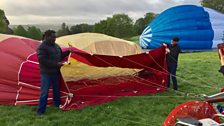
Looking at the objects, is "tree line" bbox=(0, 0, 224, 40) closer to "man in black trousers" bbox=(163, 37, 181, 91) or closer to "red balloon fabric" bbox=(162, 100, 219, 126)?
"man in black trousers" bbox=(163, 37, 181, 91)

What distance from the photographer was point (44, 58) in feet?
17.3

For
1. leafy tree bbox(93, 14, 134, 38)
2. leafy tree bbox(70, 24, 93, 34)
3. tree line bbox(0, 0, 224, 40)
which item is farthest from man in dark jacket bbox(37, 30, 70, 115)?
leafy tree bbox(93, 14, 134, 38)

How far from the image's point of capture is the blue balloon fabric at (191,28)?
13.8m

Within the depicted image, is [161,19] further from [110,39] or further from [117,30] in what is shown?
[117,30]

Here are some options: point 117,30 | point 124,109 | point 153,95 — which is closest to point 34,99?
point 124,109

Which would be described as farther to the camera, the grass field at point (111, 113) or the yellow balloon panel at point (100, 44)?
the yellow balloon panel at point (100, 44)

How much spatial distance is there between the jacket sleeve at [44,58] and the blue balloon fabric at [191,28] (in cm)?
907

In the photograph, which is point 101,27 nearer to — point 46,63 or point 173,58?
point 173,58

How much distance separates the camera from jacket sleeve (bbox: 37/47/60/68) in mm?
5242

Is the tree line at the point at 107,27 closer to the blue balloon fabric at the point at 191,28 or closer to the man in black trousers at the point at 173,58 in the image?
the blue balloon fabric at the point at 191,28

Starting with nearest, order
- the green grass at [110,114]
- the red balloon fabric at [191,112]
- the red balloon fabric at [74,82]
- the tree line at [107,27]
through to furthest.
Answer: the red balloon fabric at [191,112], the green grass at [110,114], the red balloon fabric at [74,82], the tree line at [107,27]

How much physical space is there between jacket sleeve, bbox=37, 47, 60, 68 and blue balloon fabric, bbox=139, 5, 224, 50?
907 centimetres

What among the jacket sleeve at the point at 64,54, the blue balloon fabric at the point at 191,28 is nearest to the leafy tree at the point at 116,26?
the blue balloon fabric at the point at 191,28

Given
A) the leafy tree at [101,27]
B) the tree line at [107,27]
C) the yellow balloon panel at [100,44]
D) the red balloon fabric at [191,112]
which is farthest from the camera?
the leafy tree at [101,27]
